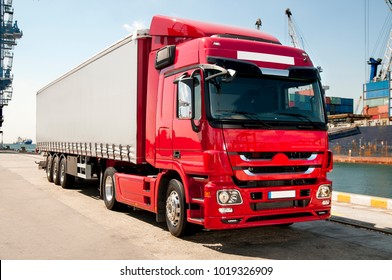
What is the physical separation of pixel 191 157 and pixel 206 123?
25.3 inches


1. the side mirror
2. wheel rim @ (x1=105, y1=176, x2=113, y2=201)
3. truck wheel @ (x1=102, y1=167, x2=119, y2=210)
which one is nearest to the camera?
the side mirror

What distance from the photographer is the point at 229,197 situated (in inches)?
222

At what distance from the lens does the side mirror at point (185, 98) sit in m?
6.02

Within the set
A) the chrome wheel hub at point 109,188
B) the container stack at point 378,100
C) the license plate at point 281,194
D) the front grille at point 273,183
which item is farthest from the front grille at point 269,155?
the container stack at point 378,100

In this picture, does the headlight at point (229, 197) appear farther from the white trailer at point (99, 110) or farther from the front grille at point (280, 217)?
the white trailer at point (99, 110)

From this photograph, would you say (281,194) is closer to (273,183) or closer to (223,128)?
(273,183)

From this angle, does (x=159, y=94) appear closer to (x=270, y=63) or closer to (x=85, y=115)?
(x=270, y=63)

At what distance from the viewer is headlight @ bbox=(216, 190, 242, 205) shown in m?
5.62

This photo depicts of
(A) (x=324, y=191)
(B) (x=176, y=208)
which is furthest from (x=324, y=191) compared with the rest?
(B) (x=176, y=208)

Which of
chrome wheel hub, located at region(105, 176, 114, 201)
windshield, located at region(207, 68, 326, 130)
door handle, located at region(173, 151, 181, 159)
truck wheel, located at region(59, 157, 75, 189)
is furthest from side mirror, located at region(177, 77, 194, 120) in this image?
truck wheel, located at region(59, 157, 75, 189)

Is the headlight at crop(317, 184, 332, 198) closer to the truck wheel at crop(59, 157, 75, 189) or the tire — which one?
the truck wheel at crop(59, 157, 75, 189)

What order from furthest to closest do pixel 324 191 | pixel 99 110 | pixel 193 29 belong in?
pixel 99 110, pixel 193 29, pixel 324 191

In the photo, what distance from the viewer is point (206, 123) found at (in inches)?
226

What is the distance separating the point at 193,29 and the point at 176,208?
298 centimetres
